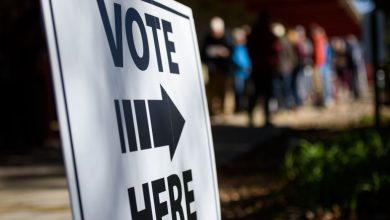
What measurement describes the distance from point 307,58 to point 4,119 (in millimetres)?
9568

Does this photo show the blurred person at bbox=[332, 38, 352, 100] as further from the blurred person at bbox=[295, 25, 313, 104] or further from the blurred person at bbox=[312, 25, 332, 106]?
the blurred person at bbox=[295, 25, 313, 104]

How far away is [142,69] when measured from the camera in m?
2.26

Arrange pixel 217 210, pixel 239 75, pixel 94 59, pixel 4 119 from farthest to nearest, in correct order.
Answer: pixel 239 75
pixel 4 119
pixel 217 210
pixel 94 59

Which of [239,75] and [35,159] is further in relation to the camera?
[239,75]

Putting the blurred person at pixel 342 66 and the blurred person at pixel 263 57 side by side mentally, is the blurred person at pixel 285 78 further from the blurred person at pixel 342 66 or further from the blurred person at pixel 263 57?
the blurred person at pixel 342 66

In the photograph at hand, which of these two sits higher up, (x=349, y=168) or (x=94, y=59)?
(x=94, y=59)

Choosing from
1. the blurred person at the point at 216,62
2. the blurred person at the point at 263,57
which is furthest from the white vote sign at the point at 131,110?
the blurred person at the point at 216,62

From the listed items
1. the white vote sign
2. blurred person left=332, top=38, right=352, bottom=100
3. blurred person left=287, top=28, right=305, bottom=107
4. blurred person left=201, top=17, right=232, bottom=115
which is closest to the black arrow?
the white vote sign

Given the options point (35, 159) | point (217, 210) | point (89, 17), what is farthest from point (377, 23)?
point (89, 17)

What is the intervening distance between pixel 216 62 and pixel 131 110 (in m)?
15.1

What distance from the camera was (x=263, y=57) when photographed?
1448cm

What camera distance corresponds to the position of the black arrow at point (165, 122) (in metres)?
2.30

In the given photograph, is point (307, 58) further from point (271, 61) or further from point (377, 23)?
point (377, 23)

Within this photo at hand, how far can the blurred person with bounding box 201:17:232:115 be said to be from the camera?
16.5 metres
